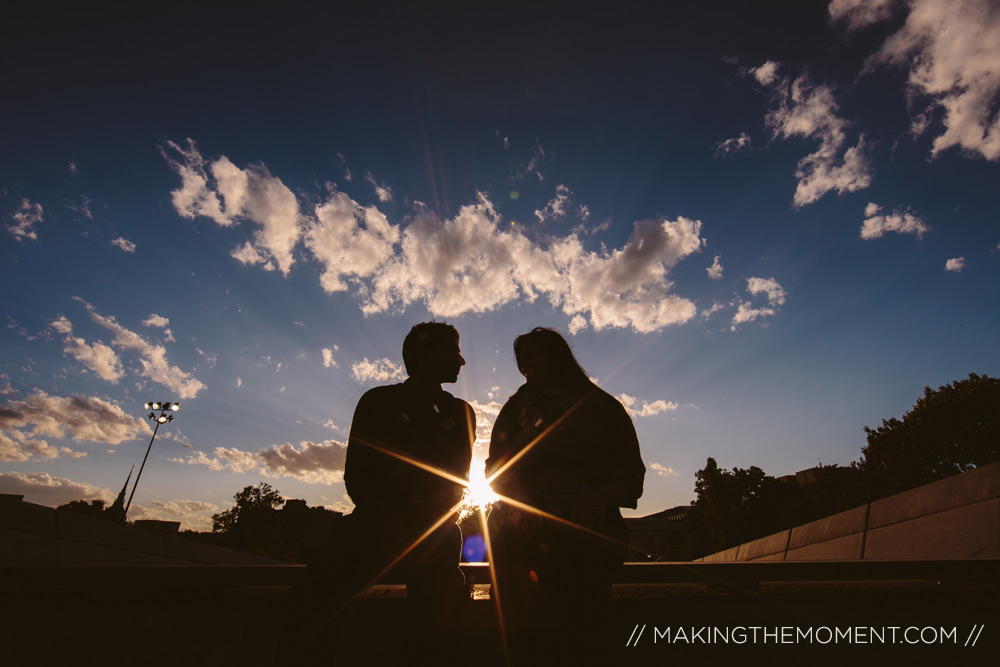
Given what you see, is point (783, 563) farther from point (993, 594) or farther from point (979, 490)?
point (979, 490)

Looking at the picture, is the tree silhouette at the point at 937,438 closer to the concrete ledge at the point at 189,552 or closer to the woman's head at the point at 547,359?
the woman's head at the point at 547,359

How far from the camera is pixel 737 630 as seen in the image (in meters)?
2.59

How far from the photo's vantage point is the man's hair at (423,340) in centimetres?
261

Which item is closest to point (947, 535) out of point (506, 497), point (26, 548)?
point (506, 497)

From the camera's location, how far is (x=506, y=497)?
2053 mm

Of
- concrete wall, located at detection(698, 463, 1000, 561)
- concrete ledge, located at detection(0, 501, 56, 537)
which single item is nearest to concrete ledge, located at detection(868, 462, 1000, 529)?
concrete wall, located at detection(698, 463, 1000, 561)

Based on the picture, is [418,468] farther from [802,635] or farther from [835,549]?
[835,549]

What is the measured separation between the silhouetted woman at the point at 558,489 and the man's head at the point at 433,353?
44 cm

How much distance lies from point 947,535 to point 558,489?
20.1 feet

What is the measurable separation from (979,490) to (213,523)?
62742 millimetres

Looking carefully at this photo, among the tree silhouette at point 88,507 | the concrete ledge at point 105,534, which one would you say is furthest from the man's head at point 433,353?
the tree silhouette at point 88,507

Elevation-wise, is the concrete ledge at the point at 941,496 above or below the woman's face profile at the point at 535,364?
below

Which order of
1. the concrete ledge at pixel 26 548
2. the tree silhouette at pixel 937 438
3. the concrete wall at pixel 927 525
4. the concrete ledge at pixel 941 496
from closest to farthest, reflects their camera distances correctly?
the concrete wall at pixel 927 525
the concrete ledge at pixel 941 496
the concrete ledge at pixel 26 548
the tree silhouette at pixel 937 438

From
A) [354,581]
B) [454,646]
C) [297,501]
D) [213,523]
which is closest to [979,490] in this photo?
[454,646]
